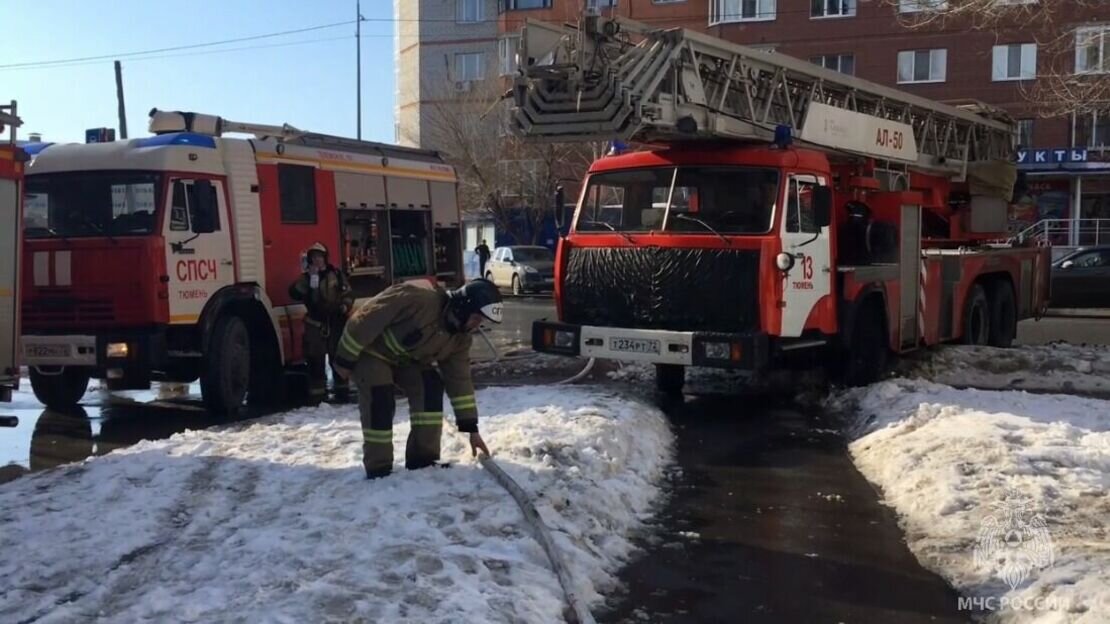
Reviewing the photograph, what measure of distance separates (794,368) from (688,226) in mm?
2959

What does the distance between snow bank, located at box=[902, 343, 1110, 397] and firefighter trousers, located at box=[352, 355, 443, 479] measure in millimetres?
7321

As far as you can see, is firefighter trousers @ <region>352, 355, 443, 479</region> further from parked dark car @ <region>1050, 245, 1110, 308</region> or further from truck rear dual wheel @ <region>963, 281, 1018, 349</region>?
parked dark car @ <region>1050, 245, 1110, 308</region>

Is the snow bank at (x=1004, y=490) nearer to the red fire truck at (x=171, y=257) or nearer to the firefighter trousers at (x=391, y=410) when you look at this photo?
the firefighter trousers at (x=391, y=410)

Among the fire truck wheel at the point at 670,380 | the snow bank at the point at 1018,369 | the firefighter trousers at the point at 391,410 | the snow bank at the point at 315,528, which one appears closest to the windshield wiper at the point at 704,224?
the fire truck wheel at the point at 670,380

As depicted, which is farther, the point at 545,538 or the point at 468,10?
the point at 468,10

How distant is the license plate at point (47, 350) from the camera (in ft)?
33.5

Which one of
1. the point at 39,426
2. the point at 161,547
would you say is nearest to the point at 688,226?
the point at 161,547

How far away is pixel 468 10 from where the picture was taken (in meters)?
49.9

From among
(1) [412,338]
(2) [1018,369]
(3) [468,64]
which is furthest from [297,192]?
(3) [468,64]

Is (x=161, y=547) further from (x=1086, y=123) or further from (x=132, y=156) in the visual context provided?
(x=1086, y=123)

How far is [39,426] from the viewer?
10.5 metres

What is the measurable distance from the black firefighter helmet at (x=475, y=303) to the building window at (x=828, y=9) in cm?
3632

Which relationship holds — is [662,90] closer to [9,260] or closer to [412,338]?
[412,338]

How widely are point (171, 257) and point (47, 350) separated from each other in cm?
149
